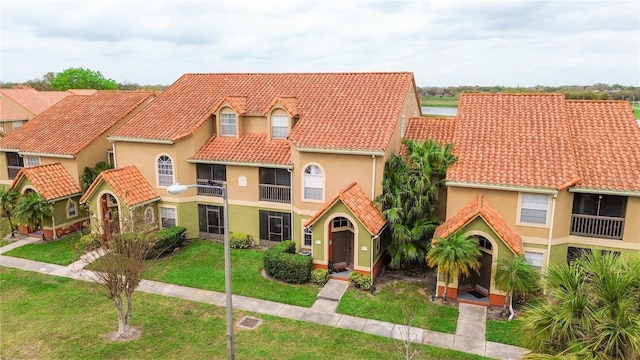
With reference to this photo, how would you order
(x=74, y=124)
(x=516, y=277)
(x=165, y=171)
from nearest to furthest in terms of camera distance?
1. (x=516, y=277)
2. (x=165, y=171)
3. (x=74, y=124)

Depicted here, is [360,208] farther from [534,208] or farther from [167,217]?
[167,217]

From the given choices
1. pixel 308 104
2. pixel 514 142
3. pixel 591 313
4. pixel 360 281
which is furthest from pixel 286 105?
pixel 591 313

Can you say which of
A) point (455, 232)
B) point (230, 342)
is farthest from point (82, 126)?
point (455, 232)

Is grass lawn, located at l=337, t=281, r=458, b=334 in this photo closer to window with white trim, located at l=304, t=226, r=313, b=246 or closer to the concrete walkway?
the concrete walkway

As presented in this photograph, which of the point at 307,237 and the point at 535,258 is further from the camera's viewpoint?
the point at 307,237

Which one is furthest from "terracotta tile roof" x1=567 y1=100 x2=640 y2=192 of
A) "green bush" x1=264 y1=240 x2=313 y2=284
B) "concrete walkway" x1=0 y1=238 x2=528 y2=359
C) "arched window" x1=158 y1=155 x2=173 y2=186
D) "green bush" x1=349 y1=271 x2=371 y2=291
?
"arched window" x1=158 y1=155 x2=173 y2=186

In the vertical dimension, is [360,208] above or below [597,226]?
above

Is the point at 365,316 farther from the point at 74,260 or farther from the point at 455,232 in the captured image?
the point at 74,260
